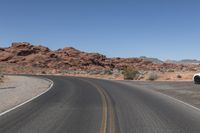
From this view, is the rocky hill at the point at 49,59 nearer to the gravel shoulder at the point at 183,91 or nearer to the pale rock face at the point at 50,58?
the pale rock face at the point at 50,58

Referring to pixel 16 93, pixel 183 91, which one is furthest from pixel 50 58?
pixel 16 93

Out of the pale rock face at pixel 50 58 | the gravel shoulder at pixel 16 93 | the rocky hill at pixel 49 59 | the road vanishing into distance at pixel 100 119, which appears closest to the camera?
the road vanishing into distance at pixel 100 119

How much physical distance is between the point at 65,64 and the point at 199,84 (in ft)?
295

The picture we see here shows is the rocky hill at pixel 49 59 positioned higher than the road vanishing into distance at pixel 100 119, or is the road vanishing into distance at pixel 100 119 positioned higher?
the rocky hill at pixel 49 59

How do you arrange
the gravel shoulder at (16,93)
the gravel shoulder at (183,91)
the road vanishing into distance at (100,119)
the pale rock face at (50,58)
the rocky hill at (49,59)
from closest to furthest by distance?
1. the road vanishing into distance at (100,119)
2. the gravel shoulder at (16,93)
3. the gravel shoulder at (183,91)
4. the rocky hill at (49,59)
5. the pale rock face at (50,58)

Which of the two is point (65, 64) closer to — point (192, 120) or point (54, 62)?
point (54, 62)

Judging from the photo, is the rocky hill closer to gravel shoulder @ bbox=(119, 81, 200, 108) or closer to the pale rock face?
the pale rock face

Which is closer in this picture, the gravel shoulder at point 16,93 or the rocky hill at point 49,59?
the gravel shoulder at point 16,93

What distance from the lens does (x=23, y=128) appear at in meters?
11.1

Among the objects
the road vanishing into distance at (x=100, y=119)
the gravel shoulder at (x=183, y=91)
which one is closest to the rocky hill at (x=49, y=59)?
the gravel shoulder at (x=183, y=91)

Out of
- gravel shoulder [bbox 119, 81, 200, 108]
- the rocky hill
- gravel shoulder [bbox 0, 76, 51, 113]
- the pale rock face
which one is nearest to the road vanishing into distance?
gravel shoulder [bbox 0, 76, 51, 113]

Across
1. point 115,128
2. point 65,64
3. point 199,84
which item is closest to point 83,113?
A: point 115,128

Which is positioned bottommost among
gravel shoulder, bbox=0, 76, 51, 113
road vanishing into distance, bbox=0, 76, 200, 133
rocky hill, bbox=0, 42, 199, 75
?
road vanishing into distance, bbox=0, 76, 200, 133

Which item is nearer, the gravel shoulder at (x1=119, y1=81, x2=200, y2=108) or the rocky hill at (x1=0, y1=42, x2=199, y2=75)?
the gravel shoulder at (x1=119, y1=81, x2=200, y2=108)
